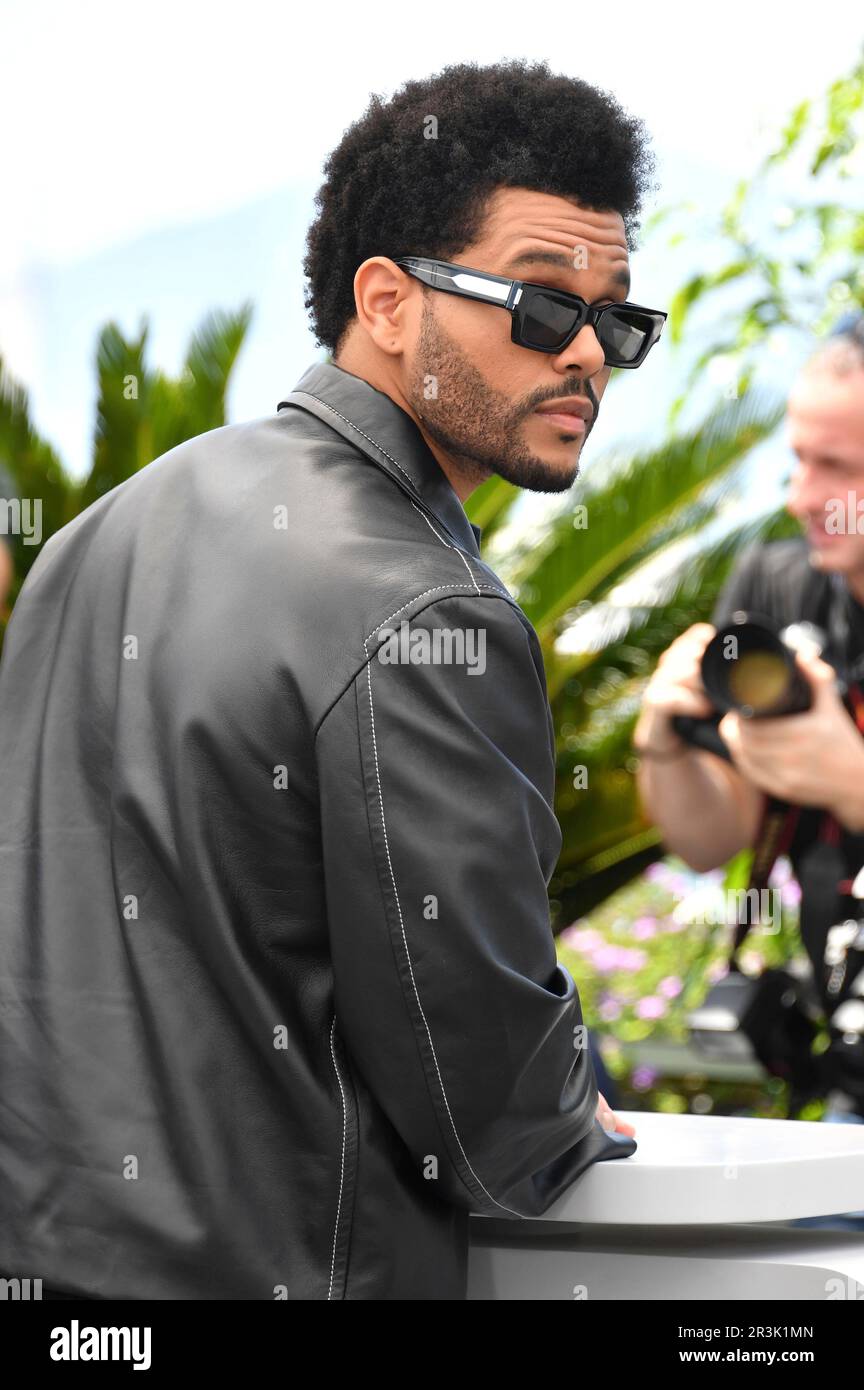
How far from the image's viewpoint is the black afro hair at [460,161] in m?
1.55

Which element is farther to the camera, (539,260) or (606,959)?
(606,959)

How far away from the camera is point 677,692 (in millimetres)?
2336

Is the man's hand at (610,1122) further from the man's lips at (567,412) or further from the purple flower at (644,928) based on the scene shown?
the purple flower at (644,928)

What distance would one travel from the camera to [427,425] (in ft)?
5.04

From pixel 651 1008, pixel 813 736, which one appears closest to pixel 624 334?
pixel 813 736

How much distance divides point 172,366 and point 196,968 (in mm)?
4202

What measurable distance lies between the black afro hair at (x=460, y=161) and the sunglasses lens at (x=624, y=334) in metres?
0.11

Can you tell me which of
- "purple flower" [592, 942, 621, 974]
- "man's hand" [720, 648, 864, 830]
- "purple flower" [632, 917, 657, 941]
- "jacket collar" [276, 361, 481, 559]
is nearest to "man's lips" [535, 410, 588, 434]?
"jacket collar" [276, 361, 481, 559]

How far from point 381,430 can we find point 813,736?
1081 millimetres

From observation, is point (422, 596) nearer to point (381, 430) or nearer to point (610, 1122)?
point (381, 430)

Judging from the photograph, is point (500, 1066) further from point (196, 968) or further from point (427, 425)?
point (427, 425)

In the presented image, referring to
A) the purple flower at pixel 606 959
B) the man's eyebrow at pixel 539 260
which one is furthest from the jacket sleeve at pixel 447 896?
the purple flower at pixel 606 959

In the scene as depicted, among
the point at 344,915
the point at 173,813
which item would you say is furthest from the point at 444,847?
the point at 173,813

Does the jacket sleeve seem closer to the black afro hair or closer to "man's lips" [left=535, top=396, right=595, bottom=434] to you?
"man's lips" [left=535, top=396, right=595, bottom=434]
